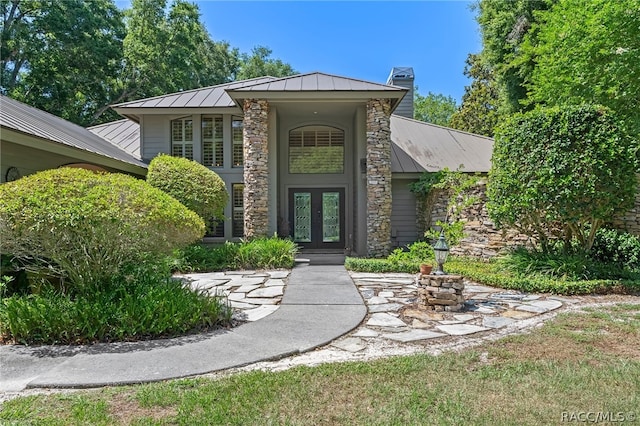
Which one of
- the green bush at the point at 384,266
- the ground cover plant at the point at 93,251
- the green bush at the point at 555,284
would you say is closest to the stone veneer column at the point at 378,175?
the green bush at the point at 384,266

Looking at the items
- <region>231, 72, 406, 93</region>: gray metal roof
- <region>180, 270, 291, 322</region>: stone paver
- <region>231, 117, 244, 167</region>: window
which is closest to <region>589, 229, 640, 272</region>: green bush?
<region>231, 72, 406, 93</region>: gray metal roof

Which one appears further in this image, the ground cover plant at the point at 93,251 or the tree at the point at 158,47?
the tree at the point at 158,47

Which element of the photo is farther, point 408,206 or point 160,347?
point 408,206

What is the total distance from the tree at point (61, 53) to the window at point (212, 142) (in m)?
11.6

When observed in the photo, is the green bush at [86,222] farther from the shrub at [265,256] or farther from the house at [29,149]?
the shrub at [265,256]

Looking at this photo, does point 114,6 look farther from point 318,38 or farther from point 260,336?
point 260,336

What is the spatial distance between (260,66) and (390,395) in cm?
3137

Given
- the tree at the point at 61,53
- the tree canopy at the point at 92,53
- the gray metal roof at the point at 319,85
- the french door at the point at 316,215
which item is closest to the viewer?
the gray metal roof at the point at 319,85

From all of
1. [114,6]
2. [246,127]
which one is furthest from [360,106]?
[114,6]

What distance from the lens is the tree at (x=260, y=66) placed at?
30.1 m

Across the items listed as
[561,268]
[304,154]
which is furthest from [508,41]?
[561,268]

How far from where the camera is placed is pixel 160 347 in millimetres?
3949

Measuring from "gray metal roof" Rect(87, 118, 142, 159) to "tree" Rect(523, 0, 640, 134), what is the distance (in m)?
12.8

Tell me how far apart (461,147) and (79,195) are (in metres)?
12.7
